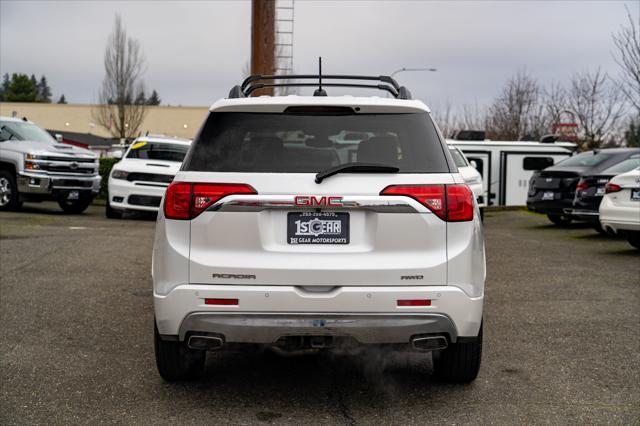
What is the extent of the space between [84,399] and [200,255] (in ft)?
4.07

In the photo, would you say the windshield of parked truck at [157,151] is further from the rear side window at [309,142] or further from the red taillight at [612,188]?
the rear side window at [309,142]

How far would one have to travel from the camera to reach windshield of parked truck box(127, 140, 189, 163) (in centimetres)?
1997

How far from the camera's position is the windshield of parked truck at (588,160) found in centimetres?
1811

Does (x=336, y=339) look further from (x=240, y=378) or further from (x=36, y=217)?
(x=36, y=217)

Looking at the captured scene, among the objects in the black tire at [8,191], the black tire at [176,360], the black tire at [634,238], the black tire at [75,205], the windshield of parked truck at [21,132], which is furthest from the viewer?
the black tire at [75,205]

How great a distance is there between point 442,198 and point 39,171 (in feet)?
53.0

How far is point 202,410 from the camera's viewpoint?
5.34 m

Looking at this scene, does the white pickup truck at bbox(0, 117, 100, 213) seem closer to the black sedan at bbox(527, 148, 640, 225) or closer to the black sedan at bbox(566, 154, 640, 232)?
the black sedan at bbox(527, 148, 640, 225)

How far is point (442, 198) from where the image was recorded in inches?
200

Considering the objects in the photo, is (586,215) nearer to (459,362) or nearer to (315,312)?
(459,362)

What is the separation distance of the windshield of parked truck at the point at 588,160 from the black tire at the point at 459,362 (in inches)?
507

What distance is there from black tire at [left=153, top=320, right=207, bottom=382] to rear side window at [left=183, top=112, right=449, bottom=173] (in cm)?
116

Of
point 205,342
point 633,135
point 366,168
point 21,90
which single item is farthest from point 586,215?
point 21,90

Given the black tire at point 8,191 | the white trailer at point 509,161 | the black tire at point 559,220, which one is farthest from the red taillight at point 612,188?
the white trailer at point 509,161
